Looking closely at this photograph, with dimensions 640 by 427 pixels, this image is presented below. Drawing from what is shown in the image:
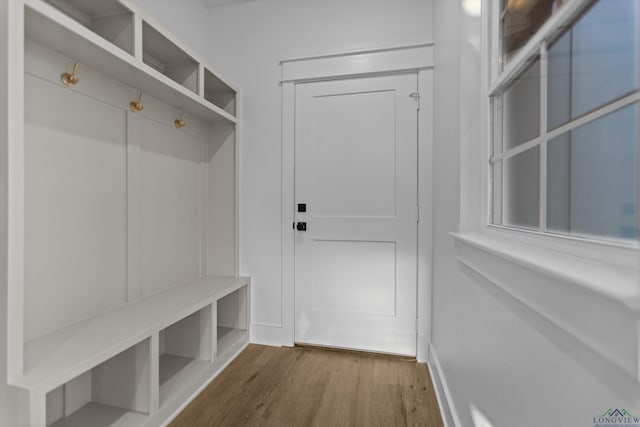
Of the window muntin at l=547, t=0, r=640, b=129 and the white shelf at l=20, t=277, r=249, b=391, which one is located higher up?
the window muntin at l=547, t=0, r=640, b=129

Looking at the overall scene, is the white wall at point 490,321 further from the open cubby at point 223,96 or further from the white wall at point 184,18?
the white wall at point 184,18

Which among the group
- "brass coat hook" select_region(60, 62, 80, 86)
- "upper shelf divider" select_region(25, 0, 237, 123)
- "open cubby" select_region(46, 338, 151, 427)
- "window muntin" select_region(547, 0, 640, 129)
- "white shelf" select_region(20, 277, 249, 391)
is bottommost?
Result: "open cubby" select_region(46, 338, 151, 427)

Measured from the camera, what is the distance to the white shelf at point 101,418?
51.2 inches

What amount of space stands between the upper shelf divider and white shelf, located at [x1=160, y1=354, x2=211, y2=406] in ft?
5.20

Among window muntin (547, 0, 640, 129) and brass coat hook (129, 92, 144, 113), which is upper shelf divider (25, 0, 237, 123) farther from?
window muntin (547, 0, 640, 129)

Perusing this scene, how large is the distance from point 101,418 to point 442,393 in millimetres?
1623

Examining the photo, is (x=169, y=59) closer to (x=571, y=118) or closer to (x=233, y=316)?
(x=233, y=316)

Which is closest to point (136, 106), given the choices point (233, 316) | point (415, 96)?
point (233, 316)

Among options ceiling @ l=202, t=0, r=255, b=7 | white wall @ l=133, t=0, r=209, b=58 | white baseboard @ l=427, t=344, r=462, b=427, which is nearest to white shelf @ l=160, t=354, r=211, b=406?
white baseboard @ l=427, t=344, r=462, b=427

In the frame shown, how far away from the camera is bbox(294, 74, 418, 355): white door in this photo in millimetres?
2113

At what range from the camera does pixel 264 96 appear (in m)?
2.33

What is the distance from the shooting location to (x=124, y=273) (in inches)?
63.9

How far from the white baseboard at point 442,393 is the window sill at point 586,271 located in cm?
95

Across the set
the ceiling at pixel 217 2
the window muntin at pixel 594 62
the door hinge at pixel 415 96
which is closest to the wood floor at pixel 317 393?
the window muntin at pixel 594 62
